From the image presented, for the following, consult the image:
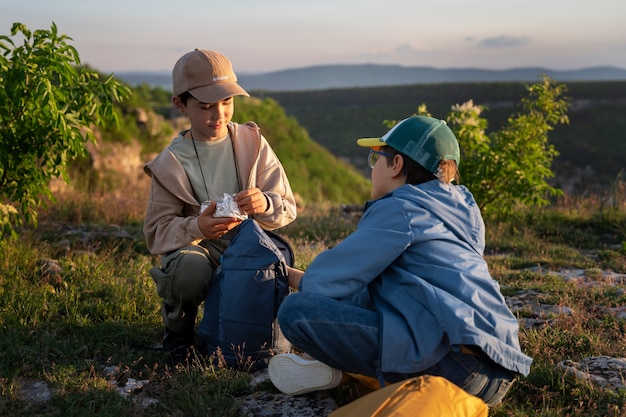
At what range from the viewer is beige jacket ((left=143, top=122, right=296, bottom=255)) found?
3.80 meters

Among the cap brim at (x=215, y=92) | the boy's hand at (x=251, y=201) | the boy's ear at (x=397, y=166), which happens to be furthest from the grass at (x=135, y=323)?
the cap brim at (x=215, y=92)

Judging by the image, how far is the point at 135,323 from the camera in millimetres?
4332

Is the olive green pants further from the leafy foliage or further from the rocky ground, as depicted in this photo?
the leafy foliage

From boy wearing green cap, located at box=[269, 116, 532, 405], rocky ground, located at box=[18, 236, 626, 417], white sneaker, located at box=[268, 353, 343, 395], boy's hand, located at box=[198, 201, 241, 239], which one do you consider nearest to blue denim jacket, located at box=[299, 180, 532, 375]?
boy wearing green cap, located at box=[269, 116, 532, 405]

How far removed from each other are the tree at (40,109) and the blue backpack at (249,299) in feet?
6.65

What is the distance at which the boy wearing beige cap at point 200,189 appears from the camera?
3701mm

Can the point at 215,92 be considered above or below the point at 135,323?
above

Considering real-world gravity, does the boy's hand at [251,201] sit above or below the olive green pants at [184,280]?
above

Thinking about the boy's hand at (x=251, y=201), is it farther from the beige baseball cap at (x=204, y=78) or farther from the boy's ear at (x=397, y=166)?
the boy's ear at (x=397, y=166)

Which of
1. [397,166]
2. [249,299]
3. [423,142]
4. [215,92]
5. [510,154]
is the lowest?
[249,299]

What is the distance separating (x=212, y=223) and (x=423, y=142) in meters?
1.25

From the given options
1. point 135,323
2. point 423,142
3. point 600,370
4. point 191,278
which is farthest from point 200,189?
point 600,370

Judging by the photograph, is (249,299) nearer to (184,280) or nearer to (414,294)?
(184,280)

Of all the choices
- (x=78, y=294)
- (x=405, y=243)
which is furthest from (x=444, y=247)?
(x=78, y=294)
